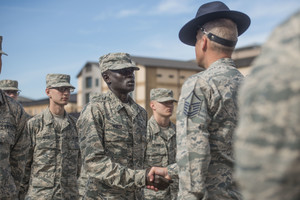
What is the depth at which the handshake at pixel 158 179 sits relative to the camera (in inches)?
173

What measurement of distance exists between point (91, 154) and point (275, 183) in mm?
3671

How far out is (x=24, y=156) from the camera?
247 inches

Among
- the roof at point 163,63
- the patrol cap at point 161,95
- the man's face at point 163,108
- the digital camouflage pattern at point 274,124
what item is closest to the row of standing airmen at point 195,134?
the digital camouflage pattern at point 274,124

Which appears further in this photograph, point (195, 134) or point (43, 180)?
point (43, 180)

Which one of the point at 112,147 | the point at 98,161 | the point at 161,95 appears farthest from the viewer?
the point at 161,95

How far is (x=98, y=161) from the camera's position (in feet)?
16.4

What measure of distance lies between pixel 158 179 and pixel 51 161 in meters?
4.24

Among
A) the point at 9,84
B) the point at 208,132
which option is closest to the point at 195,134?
the point at 208,132

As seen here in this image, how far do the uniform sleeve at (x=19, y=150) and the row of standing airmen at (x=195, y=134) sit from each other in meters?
0.01

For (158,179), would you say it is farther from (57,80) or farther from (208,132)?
(57,80)

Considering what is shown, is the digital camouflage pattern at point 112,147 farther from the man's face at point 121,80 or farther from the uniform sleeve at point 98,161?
the man's face at point 121,80

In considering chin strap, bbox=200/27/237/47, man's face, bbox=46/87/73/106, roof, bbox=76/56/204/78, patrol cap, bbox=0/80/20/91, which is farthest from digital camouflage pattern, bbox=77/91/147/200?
roof, bbox=76/56/204/78

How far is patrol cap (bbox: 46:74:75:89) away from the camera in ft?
31.4

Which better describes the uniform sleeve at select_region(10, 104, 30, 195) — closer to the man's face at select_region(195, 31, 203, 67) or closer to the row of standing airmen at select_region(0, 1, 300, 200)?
the row of standing airmen at select_region(0, 1, 300, 200)
